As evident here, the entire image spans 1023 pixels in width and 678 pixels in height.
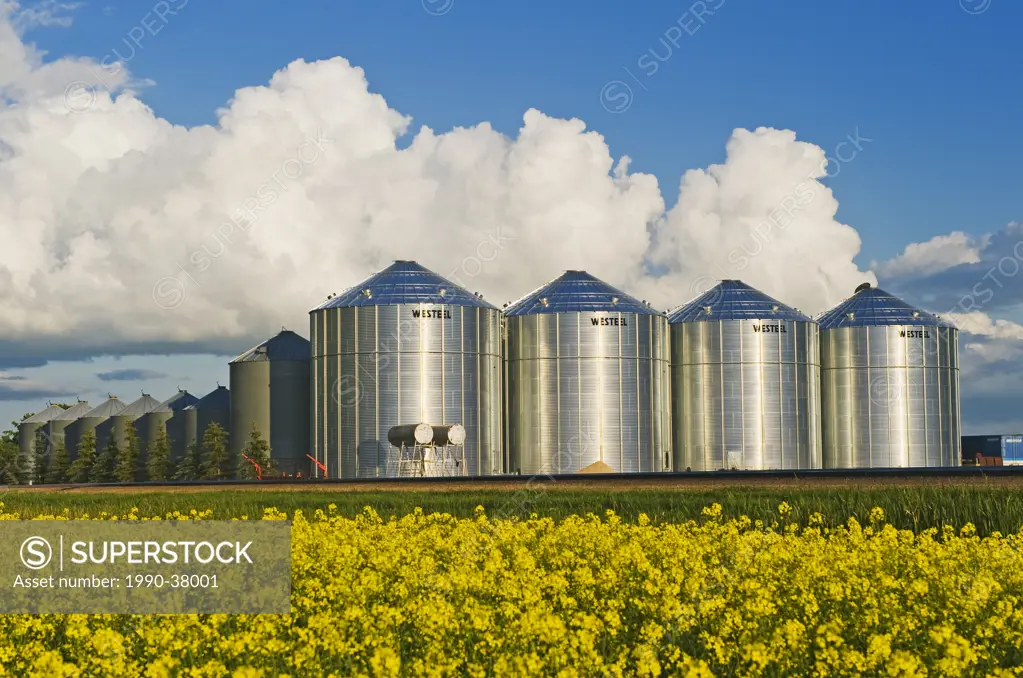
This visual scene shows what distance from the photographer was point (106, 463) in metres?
102

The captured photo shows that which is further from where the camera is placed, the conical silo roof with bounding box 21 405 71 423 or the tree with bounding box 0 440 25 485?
the conical silo roof with bounding box 21 405 71 423

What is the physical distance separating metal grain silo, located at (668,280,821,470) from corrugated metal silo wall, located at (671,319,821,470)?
0.24 feet

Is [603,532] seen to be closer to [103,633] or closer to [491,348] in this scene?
[103,633]

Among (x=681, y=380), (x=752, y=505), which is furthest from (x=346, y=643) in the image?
(x=681, y=380)

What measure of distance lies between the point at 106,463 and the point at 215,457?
872 inches

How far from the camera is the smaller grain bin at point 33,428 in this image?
12413 cm

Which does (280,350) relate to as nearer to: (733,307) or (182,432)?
(182,432)

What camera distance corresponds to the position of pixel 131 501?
42.8 m

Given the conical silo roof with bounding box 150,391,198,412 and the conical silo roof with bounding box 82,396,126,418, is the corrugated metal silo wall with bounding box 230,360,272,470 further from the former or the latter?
the conical silo roof with bounding box 82,396,126,418

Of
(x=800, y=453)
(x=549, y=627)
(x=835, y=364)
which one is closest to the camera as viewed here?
(x=549, y=627)

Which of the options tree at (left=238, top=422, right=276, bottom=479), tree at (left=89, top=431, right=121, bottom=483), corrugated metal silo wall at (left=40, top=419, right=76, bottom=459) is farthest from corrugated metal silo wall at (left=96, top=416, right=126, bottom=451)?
tree at (left=238, top=422, right=276, bottom=479)

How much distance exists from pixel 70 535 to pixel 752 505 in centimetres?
2020

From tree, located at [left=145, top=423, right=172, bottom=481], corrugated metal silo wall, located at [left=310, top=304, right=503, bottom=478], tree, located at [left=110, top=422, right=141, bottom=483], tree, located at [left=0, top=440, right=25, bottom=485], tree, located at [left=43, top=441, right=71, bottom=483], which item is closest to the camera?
corrugated metal silo wall, located at [left=310, top=304, right=503, bottom=478]

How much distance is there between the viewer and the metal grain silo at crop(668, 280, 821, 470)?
261 ft
